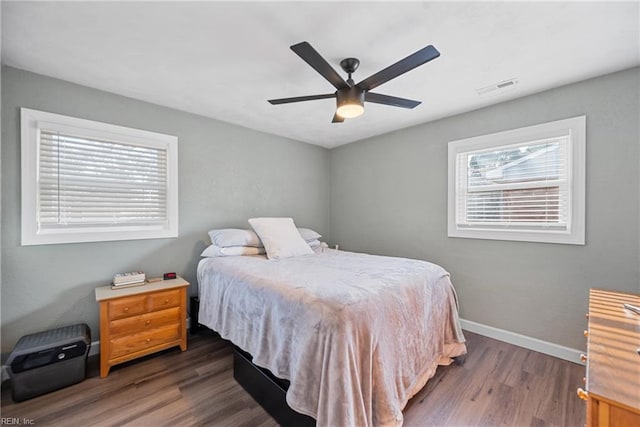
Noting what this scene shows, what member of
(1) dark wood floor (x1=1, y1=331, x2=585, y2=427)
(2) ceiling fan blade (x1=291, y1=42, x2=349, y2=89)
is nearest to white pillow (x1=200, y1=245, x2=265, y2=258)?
(1) dark wood floor (x1=1, y1=331, x2=585, y2=427)

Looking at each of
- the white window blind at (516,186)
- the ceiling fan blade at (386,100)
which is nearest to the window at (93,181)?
the ceiling fan blade at (386,100)

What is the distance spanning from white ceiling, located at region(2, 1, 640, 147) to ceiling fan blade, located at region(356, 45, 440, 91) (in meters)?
0.26

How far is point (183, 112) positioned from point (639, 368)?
373 cm

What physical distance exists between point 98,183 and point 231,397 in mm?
2263

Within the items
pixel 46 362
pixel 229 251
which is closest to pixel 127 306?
pixel 46 362

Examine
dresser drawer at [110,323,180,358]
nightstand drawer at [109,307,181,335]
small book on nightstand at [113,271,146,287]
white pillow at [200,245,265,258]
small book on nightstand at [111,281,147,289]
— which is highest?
white pillow at [200,245,265,258]

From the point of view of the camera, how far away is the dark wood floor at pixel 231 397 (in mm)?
1640

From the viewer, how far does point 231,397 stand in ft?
6.06

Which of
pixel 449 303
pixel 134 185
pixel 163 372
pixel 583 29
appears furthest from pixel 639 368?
pixel 134 185

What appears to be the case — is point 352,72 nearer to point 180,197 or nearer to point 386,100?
point 386,100

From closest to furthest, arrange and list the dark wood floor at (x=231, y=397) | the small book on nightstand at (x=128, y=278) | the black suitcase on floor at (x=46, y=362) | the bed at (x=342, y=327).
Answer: the bed at (x=342, y=327) → the dark wood floor at (x=231, y=397) → the black suitcase on floor at (x=46, y=362) → the small book on nightstand at (x=128, y=278)

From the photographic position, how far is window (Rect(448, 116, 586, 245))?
227 cm

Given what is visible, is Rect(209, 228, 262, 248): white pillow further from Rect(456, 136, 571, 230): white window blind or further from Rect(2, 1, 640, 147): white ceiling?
Rect(456, 136, 571, 230): white window blind

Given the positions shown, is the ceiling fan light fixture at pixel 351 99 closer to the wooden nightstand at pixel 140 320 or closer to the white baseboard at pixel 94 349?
the wooden nightstand at pixel 140 320
